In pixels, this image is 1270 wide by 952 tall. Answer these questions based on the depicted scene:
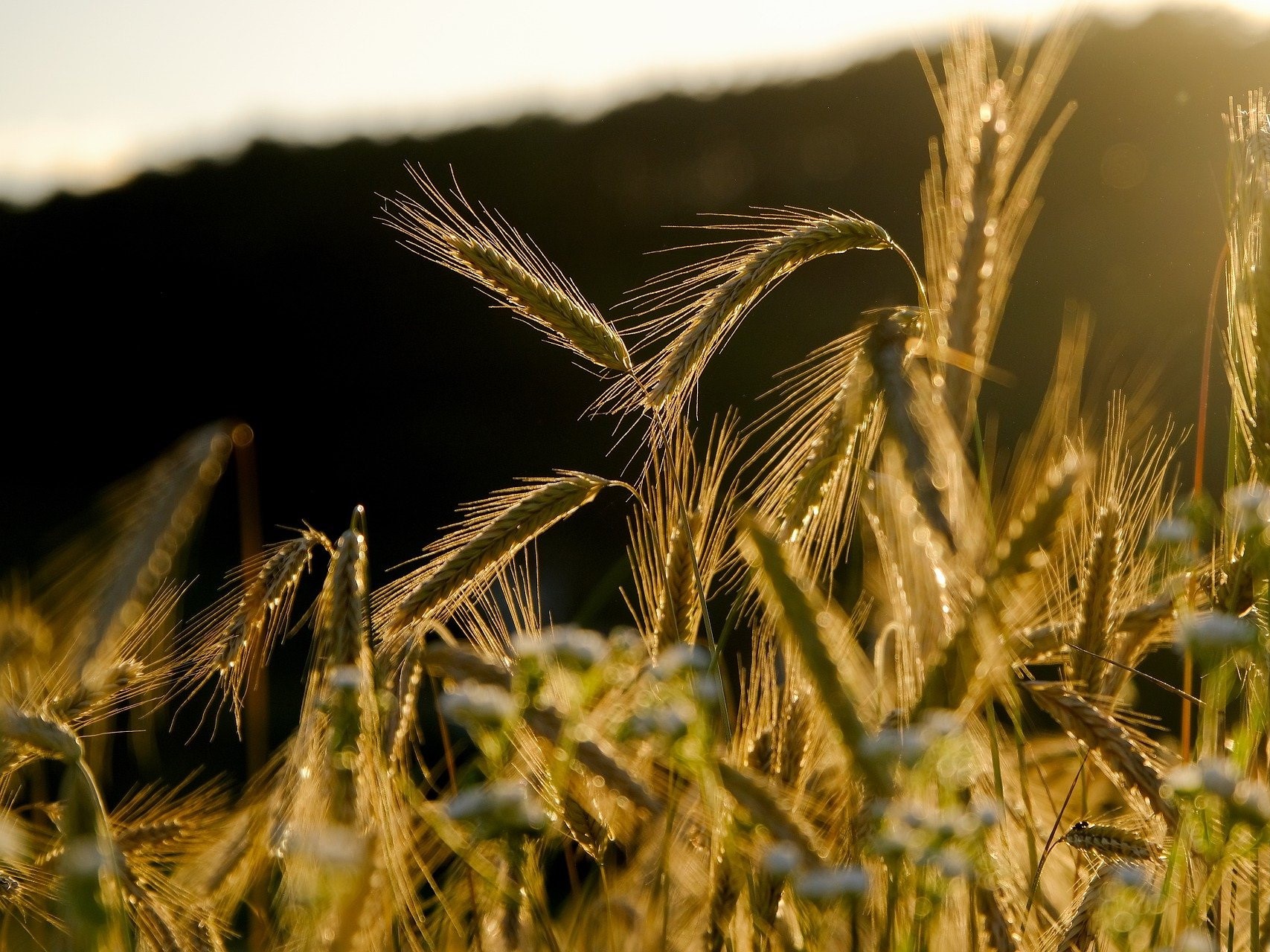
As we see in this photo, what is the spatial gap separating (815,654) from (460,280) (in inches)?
311

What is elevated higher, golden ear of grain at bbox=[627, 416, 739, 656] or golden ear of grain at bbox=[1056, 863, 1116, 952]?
golden ear of grain at bbox=[627, 416, 739, 656]

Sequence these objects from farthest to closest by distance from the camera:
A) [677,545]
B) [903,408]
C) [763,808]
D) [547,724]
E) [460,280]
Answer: [460,280] → [677,545] → [547,724] → [903,408] → [763,808]

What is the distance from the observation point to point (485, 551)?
1.57 meters

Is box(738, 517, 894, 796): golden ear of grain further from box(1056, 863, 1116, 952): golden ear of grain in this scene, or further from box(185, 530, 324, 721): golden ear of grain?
box(185, 530, 324, 721): golden ear of grain

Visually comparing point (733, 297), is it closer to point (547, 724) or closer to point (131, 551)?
point (547, 724)

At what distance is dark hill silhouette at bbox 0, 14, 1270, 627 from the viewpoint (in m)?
7.91

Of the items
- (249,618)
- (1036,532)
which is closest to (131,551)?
(249,618)

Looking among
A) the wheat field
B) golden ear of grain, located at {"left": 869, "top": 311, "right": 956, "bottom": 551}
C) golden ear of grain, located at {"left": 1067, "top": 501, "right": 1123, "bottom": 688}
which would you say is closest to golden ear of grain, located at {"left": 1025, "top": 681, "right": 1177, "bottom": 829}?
the wheat field

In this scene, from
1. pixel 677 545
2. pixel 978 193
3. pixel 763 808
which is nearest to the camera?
pixel 763 808

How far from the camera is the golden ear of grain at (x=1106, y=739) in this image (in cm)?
130

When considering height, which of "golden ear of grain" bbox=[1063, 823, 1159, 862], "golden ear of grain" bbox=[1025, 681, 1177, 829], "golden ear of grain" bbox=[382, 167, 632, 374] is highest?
"golden ear of grain" bbox=[382, 167, 632, 374]

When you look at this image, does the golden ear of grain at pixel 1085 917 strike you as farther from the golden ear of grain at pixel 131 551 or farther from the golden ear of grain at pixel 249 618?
the golden ear of grain at pixel 131 551

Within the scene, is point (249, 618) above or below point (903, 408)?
below

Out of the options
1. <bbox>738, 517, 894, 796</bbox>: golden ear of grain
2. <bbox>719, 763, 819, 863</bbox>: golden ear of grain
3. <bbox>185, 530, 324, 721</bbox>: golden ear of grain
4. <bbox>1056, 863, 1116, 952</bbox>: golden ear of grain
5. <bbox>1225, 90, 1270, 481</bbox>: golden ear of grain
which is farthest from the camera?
<bbox>185, 530, 324, 721</bbox>: golden ear of grain
